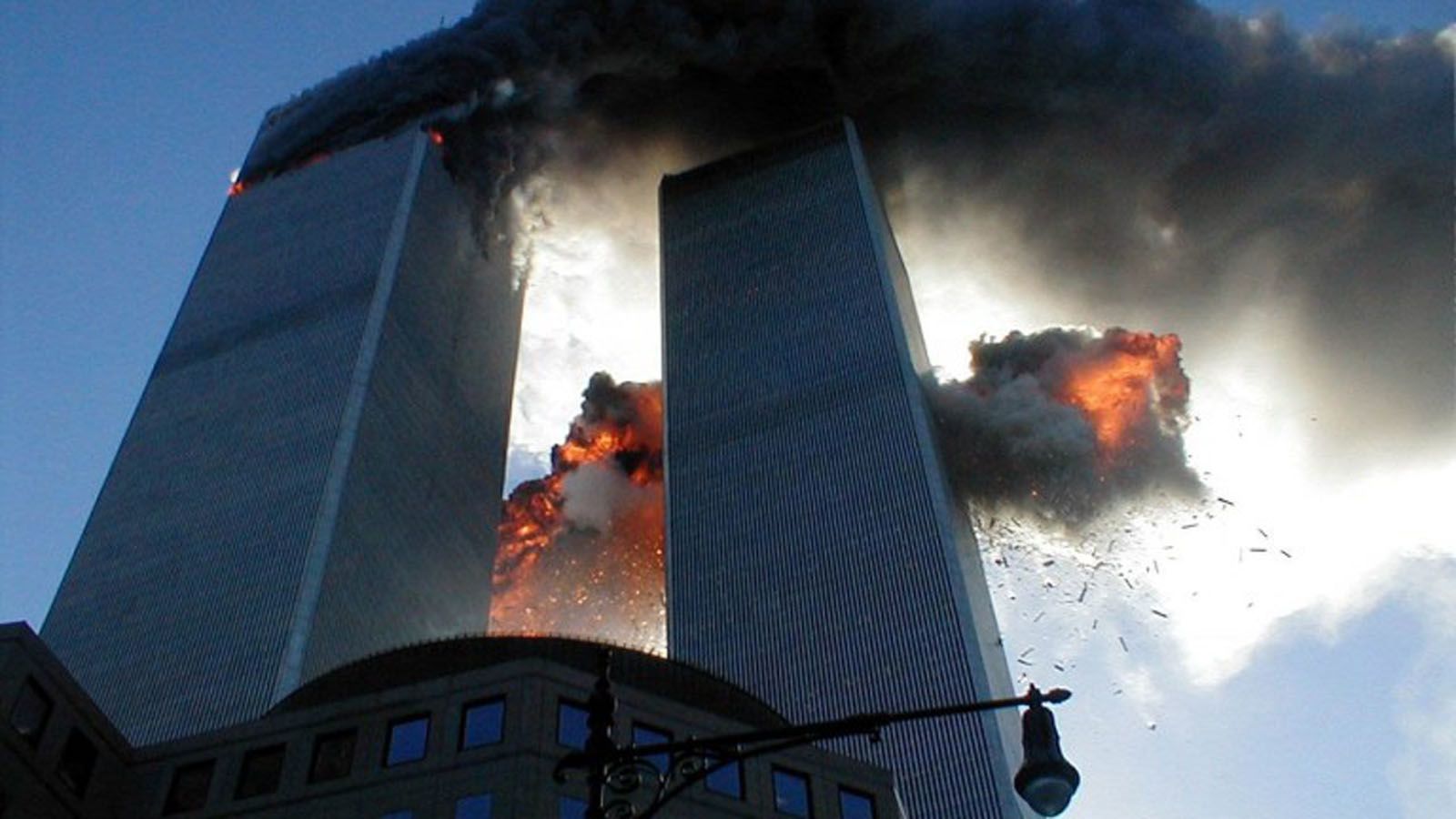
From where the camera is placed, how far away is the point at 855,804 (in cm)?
5178

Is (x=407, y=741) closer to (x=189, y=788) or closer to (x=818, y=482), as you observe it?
(x=189, y=788)

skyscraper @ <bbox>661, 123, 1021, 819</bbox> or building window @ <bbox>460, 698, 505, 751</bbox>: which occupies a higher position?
skyscraper @ <bbox>661, 123, 1021, 819</bbox>

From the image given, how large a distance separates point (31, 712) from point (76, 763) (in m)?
2.88

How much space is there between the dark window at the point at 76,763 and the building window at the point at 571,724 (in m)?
15.7

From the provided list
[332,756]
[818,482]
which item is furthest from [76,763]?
[818,482]

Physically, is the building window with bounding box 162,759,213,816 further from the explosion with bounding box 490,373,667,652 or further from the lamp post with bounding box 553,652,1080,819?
the explosion with bounding box 490,373,667,652

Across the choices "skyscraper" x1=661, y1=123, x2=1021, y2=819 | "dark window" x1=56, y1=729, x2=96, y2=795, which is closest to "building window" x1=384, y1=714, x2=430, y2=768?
"dark window" x1=56, y1=729, x2=96, y2=795

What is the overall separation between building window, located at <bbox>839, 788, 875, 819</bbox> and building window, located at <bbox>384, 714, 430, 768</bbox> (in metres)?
13.6

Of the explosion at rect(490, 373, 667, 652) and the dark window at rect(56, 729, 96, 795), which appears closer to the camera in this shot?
the dark window at rect(56, 729, 96, 795)

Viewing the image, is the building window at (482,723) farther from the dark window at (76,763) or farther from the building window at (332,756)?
the dark window at (76,763)

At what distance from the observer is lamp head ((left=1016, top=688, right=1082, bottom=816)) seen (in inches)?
687

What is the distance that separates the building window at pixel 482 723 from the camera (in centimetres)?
4800

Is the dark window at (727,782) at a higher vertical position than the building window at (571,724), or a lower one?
lower

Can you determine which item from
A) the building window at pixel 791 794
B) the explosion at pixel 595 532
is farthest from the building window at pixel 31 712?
the explosion at pixel 595 532
